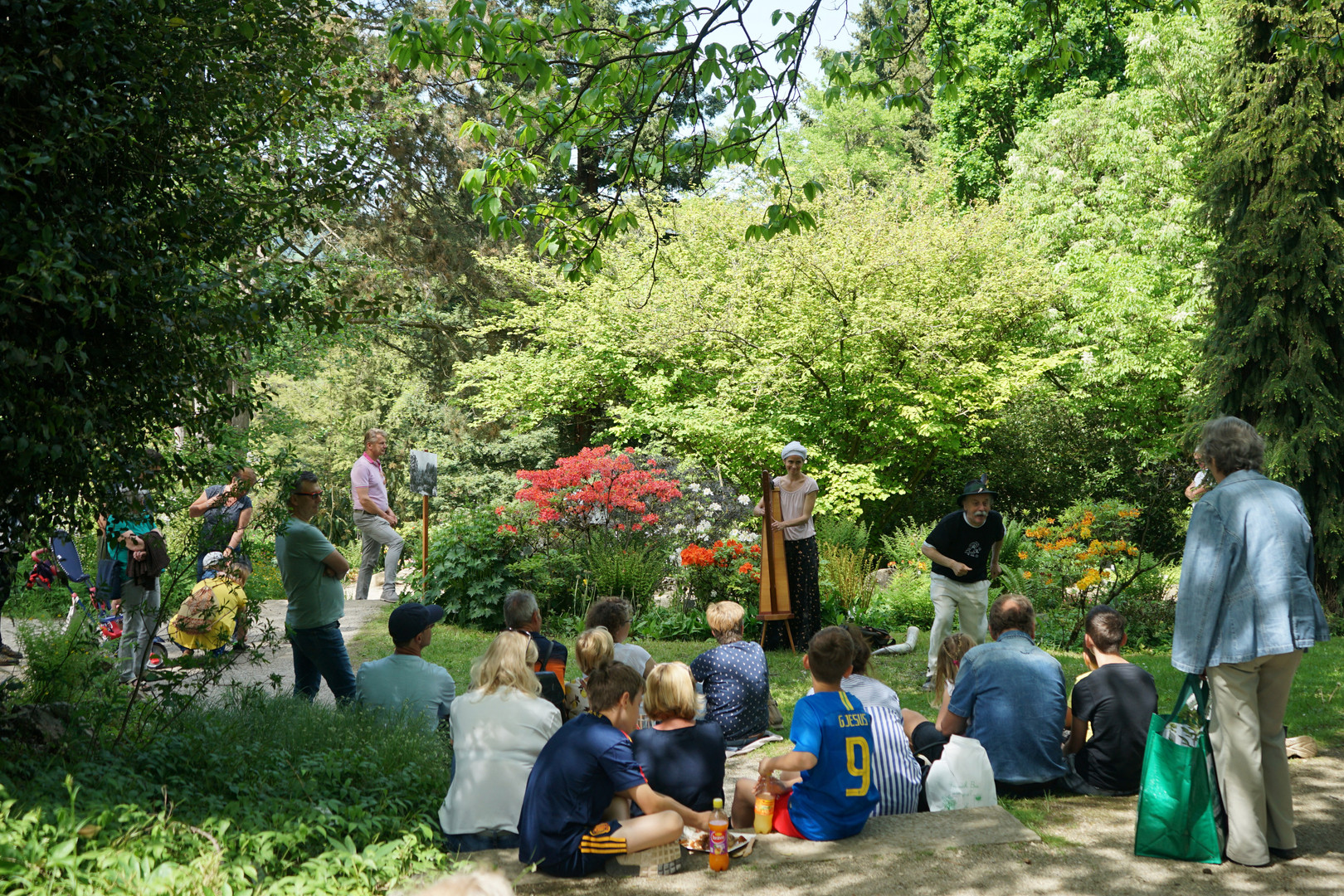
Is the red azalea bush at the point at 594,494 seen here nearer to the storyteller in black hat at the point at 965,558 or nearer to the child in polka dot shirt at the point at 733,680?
the storyteller in black hat at the point at 965,558

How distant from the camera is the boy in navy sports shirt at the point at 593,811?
3639 millimetres

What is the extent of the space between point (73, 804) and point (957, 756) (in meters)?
3.50

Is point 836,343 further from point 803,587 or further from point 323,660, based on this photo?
point 323,660

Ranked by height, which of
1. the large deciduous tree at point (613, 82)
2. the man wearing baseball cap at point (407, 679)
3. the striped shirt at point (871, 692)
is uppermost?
the large deciduous tree at point (613, 82)

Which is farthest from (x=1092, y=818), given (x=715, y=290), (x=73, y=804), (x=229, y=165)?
(x=715, y=290)

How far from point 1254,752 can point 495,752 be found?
9.84 ft

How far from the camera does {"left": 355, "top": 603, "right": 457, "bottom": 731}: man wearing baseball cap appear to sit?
5176 millimetres

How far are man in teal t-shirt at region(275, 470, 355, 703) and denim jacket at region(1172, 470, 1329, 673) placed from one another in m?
4.41

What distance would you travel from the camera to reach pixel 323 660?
19.0 ft

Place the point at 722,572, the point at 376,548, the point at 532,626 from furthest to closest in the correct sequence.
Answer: the point at 376,548 < the point at 722,572 < the point at 532,626

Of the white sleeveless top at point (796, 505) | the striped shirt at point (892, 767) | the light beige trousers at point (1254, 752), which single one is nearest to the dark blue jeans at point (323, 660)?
the striped shirt at point (892, 767)

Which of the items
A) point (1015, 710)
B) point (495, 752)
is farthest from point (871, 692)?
point (495, 752)

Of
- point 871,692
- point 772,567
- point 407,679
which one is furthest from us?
point 772,567

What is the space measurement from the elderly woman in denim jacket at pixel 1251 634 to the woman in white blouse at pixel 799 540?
454 centimetres
